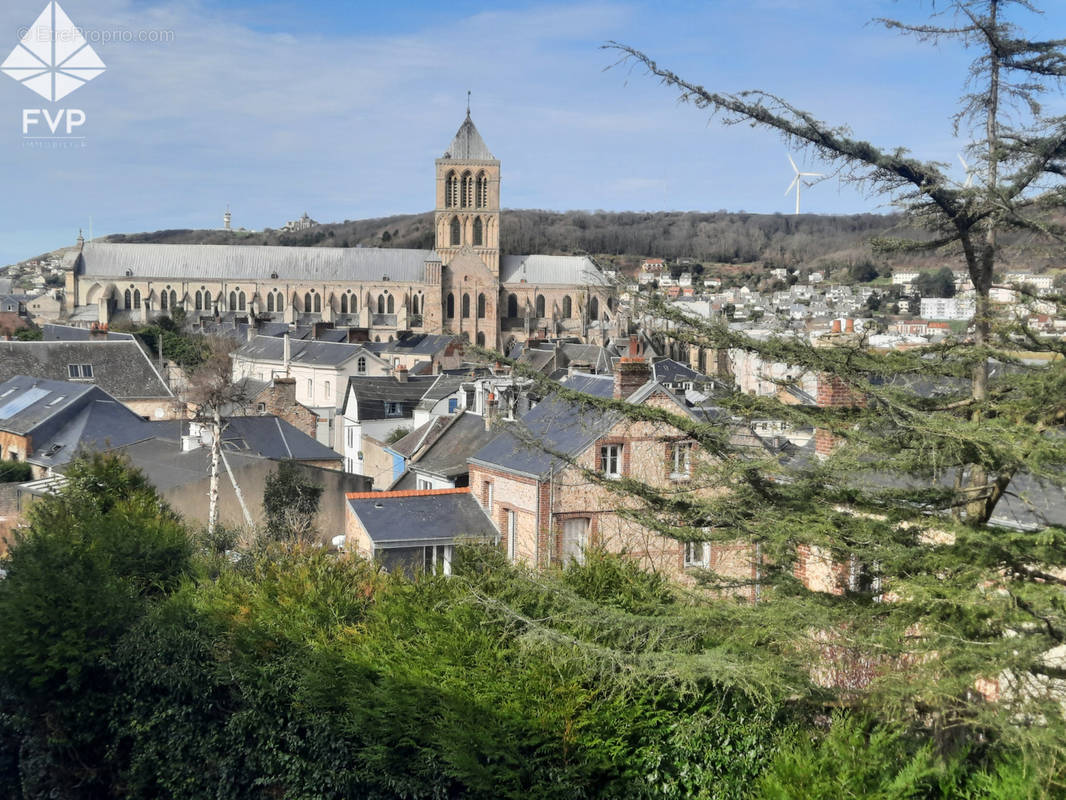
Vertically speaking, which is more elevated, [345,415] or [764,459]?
[764,459]

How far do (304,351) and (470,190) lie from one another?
43680mm

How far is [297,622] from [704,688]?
15.1 ft

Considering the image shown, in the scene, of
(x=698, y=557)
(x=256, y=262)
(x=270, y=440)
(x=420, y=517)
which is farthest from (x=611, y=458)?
(x=256, y=262)

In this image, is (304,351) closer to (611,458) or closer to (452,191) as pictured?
(611,458)

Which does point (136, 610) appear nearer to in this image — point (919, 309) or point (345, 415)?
point (919, 309)

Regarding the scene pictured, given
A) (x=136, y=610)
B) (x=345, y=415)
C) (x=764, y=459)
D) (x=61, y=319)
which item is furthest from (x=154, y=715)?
(x=61, y=319)

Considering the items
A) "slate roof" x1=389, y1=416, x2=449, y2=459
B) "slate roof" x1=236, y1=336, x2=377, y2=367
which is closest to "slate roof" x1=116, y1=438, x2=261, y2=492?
"slate roof" x1=389, y1=416, x2=449, y2=459

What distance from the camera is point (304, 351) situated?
55.9 meters

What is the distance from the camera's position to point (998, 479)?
26.0 feet

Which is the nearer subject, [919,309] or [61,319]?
[919,309]

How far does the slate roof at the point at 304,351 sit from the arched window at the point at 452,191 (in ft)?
112

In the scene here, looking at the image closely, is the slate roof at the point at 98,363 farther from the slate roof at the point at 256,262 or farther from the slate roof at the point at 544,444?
the slate roof at the point at 256,262

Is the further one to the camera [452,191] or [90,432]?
[452,191]

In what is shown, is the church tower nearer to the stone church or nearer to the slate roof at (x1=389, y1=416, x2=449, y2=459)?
the stone church
